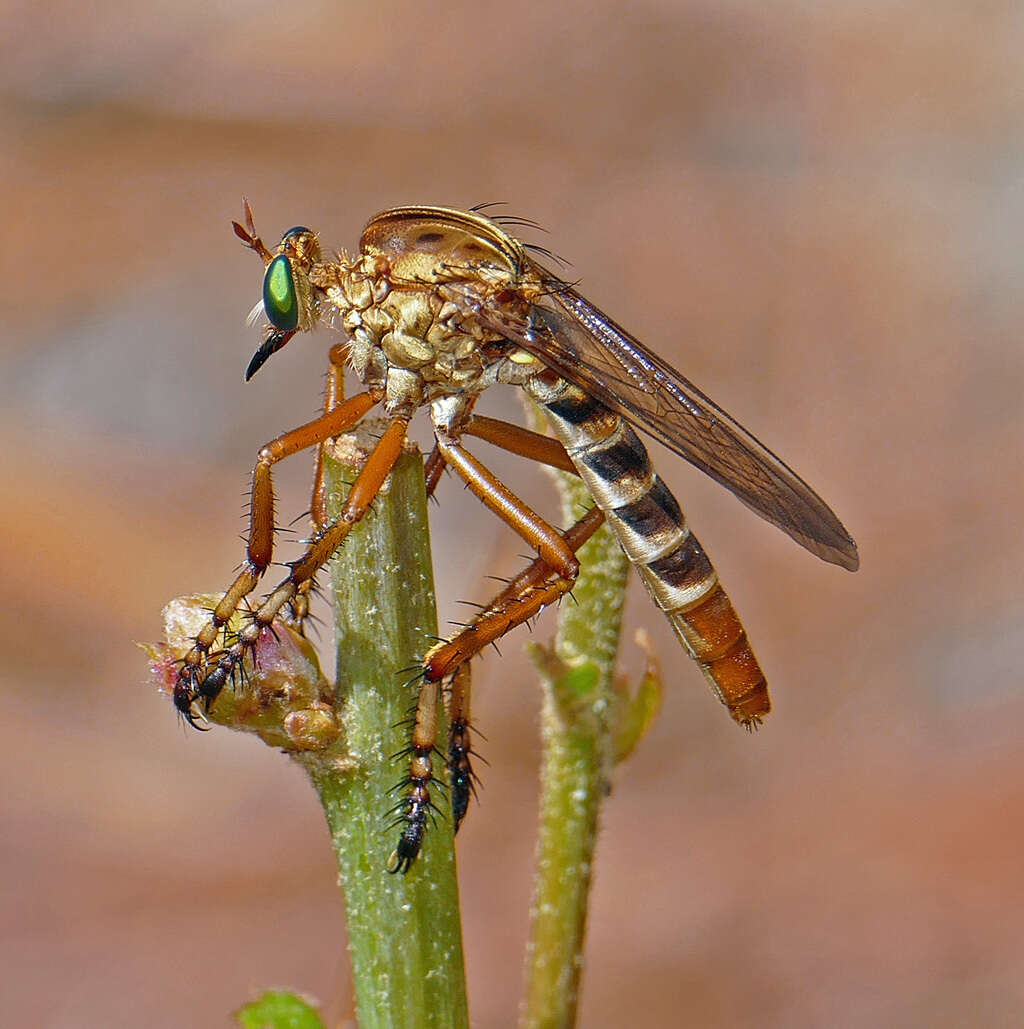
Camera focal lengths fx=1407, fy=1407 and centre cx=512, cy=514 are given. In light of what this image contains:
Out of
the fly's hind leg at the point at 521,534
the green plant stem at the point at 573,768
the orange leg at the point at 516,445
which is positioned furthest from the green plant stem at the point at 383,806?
the orange leg at the point at 516,445

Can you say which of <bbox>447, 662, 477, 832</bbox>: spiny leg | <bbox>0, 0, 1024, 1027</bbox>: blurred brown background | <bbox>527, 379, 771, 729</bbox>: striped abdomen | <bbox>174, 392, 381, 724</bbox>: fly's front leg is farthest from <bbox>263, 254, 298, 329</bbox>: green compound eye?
<bbox>0, 0, 1024, 1027</bbox>: blurred brown background

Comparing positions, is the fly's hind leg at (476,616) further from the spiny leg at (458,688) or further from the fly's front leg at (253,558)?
the fly's front leg at (253,558)

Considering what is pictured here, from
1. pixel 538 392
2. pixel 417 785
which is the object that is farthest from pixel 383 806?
pixel 538 392

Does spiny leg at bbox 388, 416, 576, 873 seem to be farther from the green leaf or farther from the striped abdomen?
the green leaf

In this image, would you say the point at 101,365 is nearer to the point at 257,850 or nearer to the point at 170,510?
the point at 170,510

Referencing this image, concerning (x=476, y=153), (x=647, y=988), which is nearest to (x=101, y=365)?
(x=476, y=153)

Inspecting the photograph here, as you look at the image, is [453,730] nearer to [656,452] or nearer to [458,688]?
[458,688]
